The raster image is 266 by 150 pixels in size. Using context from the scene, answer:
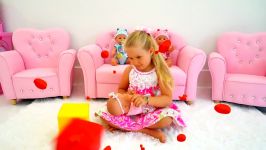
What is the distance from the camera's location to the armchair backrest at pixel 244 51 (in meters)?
2.55

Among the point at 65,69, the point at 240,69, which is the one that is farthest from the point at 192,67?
the point at 65,69

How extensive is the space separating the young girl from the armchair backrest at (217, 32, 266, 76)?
126cm

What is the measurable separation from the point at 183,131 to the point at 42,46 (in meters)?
1.89

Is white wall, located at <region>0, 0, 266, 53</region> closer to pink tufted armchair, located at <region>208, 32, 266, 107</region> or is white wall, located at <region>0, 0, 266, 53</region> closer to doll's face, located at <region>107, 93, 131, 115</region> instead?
pink tufted armchair, located at <region>208, 32, 266, 107</region>

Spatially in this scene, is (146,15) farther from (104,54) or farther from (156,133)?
(156,133)

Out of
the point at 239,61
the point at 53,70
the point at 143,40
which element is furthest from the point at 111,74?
the point at 239,61

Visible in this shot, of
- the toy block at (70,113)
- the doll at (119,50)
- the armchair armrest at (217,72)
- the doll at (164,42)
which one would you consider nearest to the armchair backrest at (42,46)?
the doll at (119,50)

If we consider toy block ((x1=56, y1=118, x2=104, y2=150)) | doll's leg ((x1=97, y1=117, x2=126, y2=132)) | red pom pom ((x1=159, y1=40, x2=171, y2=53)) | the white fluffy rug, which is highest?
red pom pom ((x1=159, y1=40, x2=171, y2=53))

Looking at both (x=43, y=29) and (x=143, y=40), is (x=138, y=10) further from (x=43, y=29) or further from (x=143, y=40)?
(x=143, y=40)

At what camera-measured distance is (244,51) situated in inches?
102

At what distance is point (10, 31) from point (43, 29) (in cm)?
46

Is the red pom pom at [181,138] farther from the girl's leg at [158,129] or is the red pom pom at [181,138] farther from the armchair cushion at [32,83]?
the armchair cushion at [32,83]

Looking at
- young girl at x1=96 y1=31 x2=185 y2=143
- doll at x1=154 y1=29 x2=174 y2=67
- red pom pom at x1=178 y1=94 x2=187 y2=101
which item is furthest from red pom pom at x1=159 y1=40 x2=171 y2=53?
young girl at x1=96 y1=31 x2=185 y2=143

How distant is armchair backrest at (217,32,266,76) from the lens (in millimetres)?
2549
